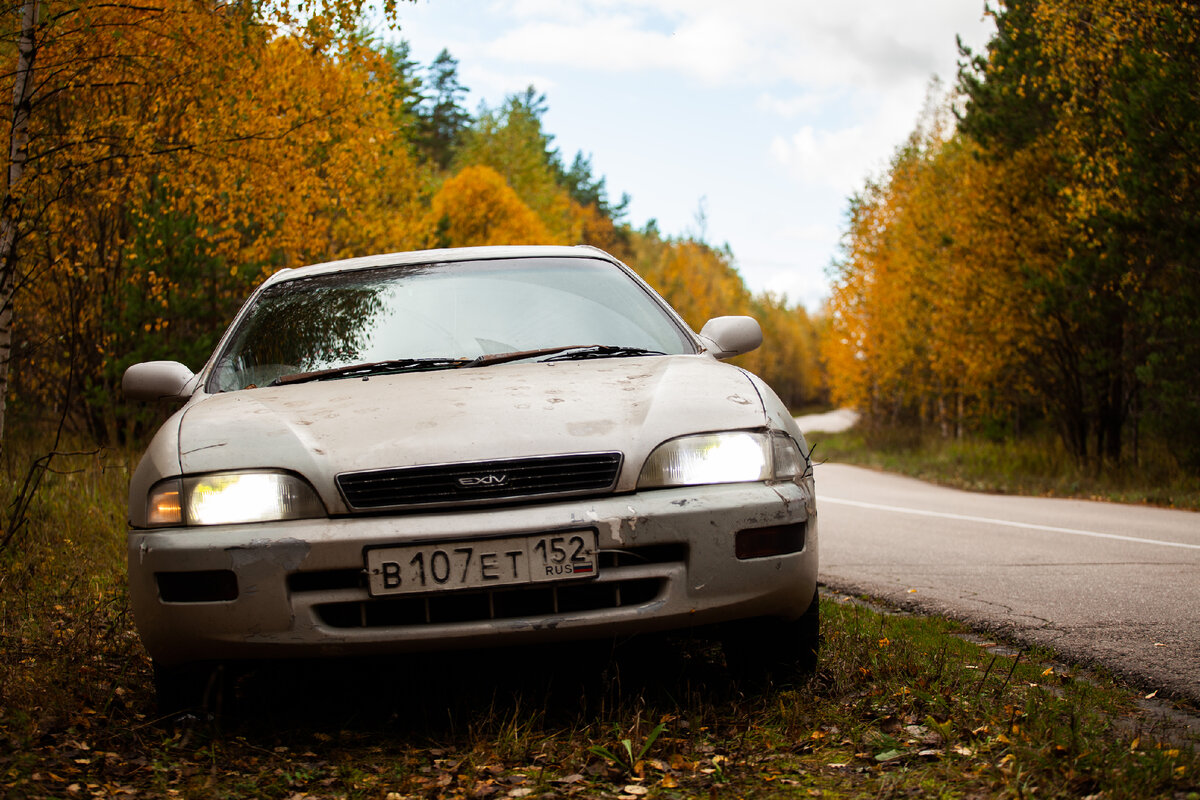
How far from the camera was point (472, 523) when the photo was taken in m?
3.01

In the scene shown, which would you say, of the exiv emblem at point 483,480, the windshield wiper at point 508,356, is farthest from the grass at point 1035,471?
the exiv emblem at point 483,480

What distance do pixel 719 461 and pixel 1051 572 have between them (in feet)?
13.2

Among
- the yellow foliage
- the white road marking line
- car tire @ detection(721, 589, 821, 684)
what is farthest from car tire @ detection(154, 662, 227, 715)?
the yellow foliage

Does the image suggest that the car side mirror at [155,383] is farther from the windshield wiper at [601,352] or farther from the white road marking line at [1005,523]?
the white road marking line at [1005,523]

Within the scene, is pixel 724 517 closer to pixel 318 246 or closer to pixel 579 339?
pixel 579 339

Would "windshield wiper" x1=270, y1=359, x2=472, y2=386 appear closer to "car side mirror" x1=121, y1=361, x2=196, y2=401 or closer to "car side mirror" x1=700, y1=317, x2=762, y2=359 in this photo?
"car side mirror" x1=121, y1=361, x2=196, y2=401

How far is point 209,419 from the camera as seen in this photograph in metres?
3.41

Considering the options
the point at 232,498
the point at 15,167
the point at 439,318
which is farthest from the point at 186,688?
the point at 15,167

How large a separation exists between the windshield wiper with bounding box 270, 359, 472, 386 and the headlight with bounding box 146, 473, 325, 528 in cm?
79

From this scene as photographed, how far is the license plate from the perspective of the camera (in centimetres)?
298

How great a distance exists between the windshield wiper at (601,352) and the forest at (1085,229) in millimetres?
10877

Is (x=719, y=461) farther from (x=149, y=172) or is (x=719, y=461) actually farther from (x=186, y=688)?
(x=149, y=172)

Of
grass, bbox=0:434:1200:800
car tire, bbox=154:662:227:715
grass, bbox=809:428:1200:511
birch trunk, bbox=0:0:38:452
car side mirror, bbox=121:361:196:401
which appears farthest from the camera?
grass, bbox=809:428:1200:511

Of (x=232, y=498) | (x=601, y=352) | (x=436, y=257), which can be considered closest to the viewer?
(x=232, y=498)
